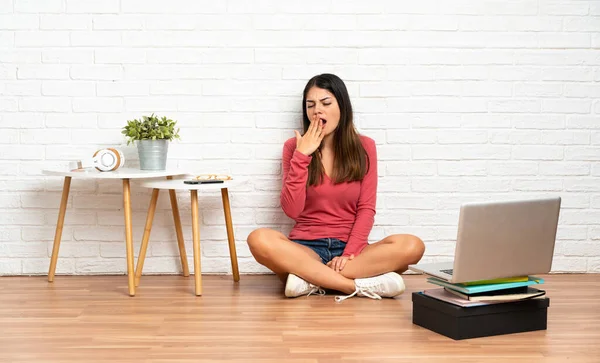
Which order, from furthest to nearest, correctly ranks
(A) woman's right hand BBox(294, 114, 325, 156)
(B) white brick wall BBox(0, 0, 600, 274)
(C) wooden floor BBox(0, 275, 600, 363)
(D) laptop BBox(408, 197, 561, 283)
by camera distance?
1. (B) white brick wall BBox(0, 0, 600, 274)
2. (A) woman's right hand BBox(294, 114, 325, 156)
3. (D) laptop BBox(408, 197, 561, 283)
4. (C) wooden floor BBox(0, 275, 600, 363)

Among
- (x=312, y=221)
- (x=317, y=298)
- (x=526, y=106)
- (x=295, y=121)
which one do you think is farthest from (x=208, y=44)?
(x=526, y=106)

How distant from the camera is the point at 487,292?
7.86 ft

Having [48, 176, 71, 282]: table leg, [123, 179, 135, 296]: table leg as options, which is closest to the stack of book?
[123, 179, 135, 296]: table leg

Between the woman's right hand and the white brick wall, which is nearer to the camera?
the woman's right hand

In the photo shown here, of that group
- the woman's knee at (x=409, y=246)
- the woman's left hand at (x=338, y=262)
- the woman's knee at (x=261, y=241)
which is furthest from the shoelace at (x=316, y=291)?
the woman's knee at (x=409, y=246)

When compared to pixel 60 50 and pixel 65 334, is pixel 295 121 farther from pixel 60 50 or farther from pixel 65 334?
pixel 65 334

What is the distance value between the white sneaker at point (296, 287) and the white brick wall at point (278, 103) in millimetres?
506

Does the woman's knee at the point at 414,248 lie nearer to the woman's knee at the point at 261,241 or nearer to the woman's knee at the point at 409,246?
the woman's knee at the point at 409,246

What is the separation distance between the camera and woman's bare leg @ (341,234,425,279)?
2.94 meters

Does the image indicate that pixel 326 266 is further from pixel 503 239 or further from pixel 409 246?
pixel 503 239

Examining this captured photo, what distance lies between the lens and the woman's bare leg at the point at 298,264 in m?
2.91

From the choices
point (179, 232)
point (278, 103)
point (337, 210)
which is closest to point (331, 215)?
point (337, 210)

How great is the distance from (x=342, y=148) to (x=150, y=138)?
0.79m

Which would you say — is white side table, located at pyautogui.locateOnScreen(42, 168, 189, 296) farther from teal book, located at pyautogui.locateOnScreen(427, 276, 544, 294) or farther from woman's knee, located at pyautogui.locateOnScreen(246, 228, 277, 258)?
teal book, located at pyautogui.locateOnScreen(427, 276, 544, 294)
